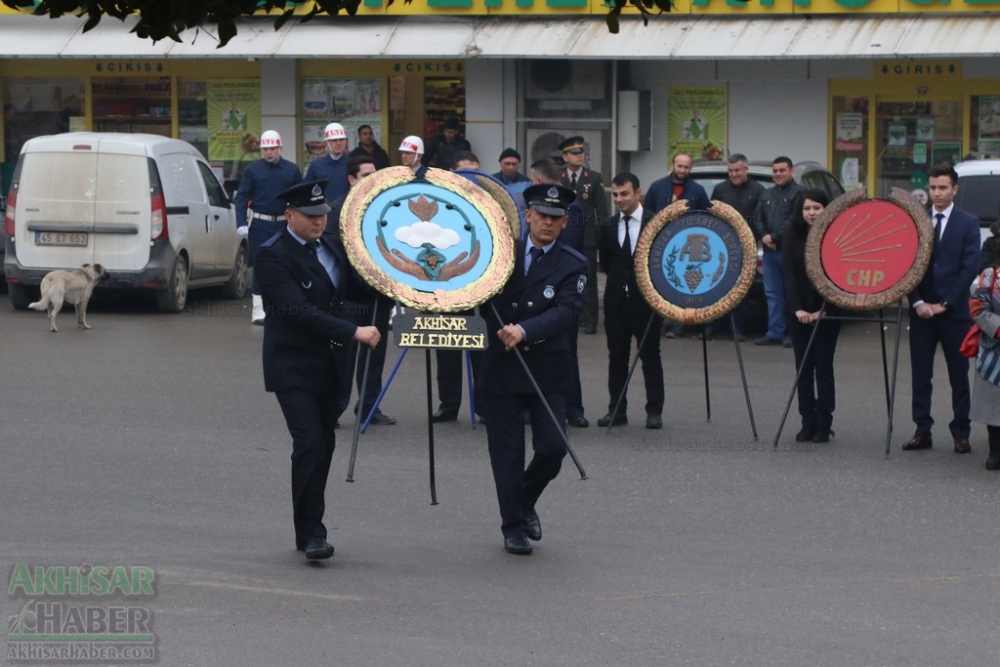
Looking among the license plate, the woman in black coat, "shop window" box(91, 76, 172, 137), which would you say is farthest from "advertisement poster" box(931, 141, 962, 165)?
"shop window" box(91, 76, 172, 137)

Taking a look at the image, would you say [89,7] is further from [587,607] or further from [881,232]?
[881,232]

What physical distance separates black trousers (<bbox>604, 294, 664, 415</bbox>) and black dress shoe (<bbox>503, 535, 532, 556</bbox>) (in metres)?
3.77

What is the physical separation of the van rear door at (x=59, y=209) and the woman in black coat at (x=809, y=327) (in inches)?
356

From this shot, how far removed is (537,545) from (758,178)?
957cm

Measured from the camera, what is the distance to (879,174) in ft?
70.0

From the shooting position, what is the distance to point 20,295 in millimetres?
17891

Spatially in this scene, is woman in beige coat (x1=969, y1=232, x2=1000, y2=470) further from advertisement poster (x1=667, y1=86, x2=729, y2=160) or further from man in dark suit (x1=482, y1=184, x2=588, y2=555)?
advertisement poster (x1=667, y1=86, x2=729, y2=160)

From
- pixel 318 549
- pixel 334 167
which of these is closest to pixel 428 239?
pixel 318 549

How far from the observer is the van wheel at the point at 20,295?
17.8 meters

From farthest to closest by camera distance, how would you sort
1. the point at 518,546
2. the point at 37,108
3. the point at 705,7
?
the point at 37,108
the point at 705,7
the point at 518,546

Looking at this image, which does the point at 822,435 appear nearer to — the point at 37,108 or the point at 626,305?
the point at 626,305

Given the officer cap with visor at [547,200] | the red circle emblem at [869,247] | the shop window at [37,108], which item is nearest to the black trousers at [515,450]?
the officer cap with visor at [547,200]

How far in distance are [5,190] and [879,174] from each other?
13.2m

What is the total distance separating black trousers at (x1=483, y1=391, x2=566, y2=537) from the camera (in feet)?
25.8
